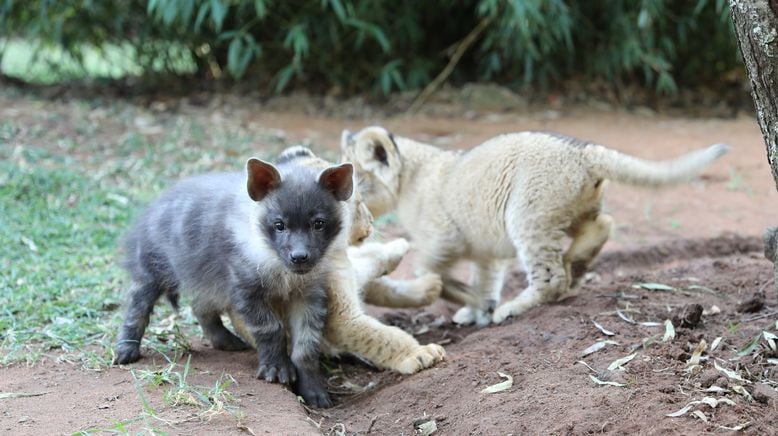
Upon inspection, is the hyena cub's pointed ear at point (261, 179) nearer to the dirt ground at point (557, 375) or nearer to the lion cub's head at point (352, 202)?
the lion cub's head at point (352, 202)

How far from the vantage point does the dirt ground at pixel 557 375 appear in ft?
12.5

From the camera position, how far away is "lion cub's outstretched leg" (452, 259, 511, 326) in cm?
636

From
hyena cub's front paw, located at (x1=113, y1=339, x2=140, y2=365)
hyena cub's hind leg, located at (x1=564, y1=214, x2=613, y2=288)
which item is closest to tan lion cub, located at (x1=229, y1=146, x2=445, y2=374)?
hyena cub's front paw, located at (x1=113, y1=339, x2=140, y2=365)

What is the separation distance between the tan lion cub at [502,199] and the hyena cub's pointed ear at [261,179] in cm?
187

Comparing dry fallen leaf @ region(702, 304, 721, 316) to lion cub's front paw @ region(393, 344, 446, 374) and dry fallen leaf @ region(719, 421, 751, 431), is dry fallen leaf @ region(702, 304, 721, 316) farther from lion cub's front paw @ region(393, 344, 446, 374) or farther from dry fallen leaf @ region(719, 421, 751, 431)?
dry fallen leaf @ region(719, 421, 751, 431)

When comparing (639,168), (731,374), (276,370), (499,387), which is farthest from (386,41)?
(731,374)

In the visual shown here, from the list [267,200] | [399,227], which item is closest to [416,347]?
[267,200]

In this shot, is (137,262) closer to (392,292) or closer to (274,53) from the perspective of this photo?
(392,292)

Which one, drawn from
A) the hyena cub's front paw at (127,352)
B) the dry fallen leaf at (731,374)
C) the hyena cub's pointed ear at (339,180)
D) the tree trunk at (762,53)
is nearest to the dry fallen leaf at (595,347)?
the dry fallen leaf at (731,374)

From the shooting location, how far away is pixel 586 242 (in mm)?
6059

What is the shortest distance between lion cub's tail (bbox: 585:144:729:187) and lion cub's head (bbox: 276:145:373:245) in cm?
146

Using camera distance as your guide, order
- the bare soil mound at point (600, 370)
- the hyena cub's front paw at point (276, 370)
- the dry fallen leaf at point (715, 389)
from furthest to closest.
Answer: the hyena cub's front paw at point (276, 370) < the dry fallen leaf at point (715, 389) < the bare soil mound at point (600, 370)

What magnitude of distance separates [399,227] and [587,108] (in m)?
4.92

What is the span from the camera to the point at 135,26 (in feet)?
39.5
